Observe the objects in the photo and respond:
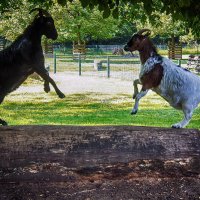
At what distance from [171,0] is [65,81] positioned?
15245 mm

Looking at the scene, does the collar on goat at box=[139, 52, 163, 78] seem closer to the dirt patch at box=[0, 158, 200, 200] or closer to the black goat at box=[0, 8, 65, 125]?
the black goat at box=[0, 8, 65, 125]

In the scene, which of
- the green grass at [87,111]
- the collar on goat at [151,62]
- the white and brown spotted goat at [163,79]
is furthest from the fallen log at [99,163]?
the green grass at [87,111]

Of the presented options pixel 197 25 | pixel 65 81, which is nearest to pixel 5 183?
pixel 197 25

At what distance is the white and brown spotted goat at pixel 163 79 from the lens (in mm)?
5578

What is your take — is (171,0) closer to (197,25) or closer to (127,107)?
(197,25)

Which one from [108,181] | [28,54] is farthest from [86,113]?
[108,181]

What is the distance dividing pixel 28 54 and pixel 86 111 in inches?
292

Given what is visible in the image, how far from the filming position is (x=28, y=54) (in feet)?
18.6

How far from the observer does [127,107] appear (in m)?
13.9

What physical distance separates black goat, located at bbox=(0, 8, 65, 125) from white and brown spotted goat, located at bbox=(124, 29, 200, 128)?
0.97 metres

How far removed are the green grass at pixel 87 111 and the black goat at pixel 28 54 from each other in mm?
4597

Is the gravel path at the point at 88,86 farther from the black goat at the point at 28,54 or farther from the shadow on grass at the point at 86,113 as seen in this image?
the black goat at the point at 28,54

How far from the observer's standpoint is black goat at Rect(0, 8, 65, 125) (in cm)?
563

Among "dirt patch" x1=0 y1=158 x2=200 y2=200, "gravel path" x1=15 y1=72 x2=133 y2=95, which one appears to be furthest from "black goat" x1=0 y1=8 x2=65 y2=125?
"gravel path" x1=15 y1=72 x2=133 y2=95
